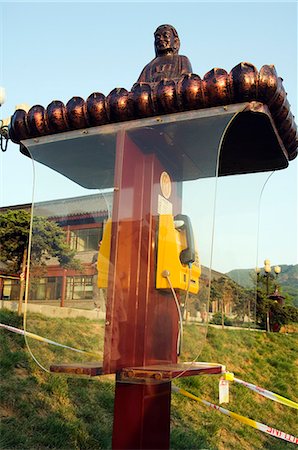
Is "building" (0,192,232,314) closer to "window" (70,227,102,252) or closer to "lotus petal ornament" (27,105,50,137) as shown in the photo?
"window" (70,227,102,252)

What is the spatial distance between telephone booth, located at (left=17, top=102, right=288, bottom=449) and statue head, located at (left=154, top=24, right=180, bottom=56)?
68cm

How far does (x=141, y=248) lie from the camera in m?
2.66

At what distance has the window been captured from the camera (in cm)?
285

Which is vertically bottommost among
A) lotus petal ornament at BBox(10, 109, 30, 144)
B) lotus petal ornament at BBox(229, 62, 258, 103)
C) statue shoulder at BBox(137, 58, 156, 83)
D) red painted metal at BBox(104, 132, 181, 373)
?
red painted metal at BBox(104, 132, 181, 373)

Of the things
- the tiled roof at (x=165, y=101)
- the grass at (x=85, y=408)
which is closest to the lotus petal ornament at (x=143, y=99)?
the tiled roof at (x=165, y=101)

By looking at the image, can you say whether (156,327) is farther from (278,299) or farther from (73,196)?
(278,299)

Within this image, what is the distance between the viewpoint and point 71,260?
2904mm

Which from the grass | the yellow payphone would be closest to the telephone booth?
the yellow payphone

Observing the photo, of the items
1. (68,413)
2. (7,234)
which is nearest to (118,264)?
(68,413)

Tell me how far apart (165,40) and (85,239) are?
55.5 inches

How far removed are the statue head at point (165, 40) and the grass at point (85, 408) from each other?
5.85 feet

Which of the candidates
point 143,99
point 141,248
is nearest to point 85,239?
point 141,248

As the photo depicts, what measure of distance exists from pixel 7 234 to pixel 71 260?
12.3 feet

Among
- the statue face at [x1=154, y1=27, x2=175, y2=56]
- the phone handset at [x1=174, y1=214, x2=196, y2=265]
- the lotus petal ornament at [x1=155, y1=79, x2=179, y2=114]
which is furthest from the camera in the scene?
the statue face at [x1=154, y1=27, x2=175, y2=56]
